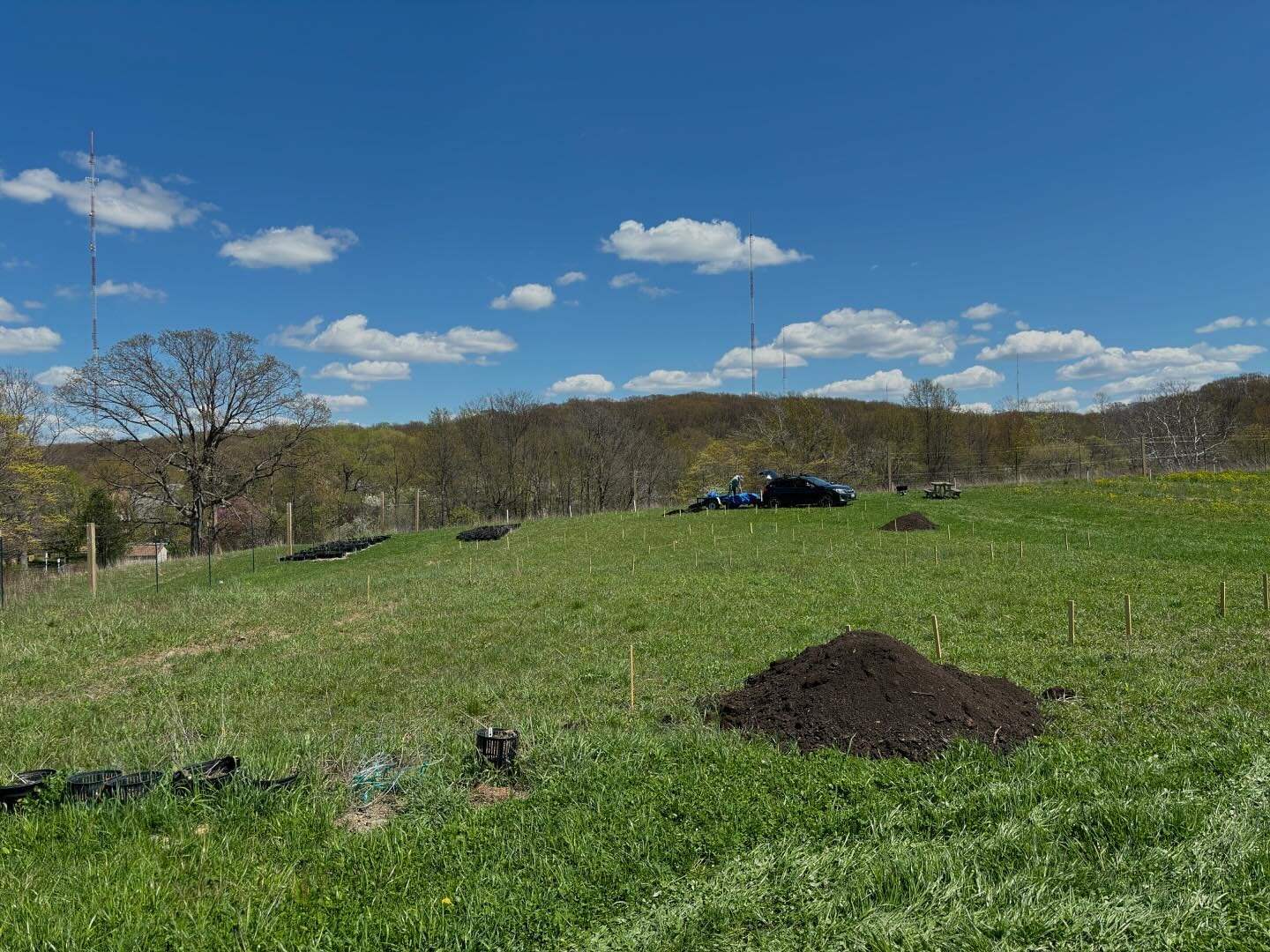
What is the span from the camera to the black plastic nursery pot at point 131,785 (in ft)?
13.3

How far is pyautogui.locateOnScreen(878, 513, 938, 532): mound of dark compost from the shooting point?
20578mm

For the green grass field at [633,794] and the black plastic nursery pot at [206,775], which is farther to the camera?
the black plastic nursery pot at [206,775]

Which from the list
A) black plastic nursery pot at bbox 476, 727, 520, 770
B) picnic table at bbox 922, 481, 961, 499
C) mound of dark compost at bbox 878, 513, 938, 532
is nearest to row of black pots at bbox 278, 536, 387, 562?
mound of dark compost at bbox 878, 513, 938, 532

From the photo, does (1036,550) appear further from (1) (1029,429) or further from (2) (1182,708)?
(1) (1029,429)

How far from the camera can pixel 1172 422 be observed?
46.0m

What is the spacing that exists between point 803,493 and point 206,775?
25024mm

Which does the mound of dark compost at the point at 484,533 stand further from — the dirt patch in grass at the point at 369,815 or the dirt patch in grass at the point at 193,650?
the dirt patch in grass at the point at 369,815

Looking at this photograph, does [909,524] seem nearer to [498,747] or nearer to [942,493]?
[942,493]

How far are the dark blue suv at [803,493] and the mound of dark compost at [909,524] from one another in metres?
5.39

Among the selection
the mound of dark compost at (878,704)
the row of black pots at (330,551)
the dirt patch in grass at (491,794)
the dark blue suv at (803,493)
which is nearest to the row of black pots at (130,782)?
the dirt patch in grass at (491,794)

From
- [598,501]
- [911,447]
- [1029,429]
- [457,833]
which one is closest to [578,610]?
[457,833]

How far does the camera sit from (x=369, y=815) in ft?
13.5

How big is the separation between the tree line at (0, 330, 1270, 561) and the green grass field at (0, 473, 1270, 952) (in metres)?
23.8

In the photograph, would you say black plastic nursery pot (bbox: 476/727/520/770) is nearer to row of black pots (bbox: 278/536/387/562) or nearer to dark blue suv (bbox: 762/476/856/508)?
row of black pots (bbox: 278/536/387/562)
